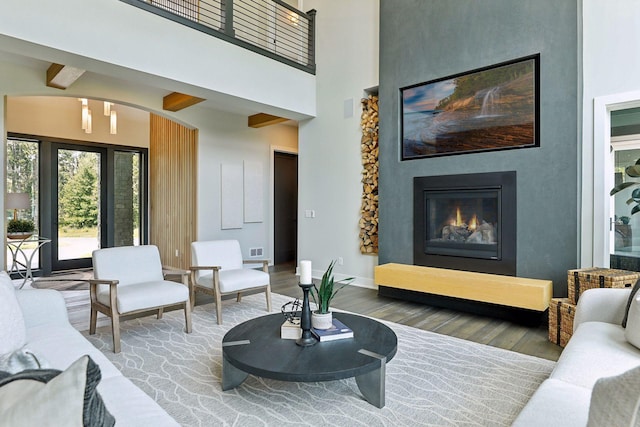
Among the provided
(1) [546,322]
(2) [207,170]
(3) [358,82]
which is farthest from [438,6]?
(2) [207,170]

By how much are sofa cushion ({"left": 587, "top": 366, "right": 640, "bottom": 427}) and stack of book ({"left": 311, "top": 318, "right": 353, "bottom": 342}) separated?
1.48m

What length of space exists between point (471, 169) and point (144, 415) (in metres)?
3.93

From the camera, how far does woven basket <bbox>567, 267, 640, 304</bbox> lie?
285 cm

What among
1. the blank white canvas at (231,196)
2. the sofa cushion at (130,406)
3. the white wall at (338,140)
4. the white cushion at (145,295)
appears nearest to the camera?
the sofa cushion at (130,406)

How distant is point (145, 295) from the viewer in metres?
2.98

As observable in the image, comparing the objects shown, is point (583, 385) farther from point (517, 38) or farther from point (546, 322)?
point (517, 38)

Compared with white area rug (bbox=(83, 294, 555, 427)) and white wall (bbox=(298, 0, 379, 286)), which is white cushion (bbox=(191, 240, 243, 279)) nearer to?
white area rug (bbox=(83, 294, 555, 427))

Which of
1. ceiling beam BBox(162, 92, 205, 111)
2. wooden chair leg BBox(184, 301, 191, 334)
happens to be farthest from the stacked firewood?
wooden chair leg BBox(184, 301, 191, 334)

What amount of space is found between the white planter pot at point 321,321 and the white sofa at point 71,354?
1.08 meters

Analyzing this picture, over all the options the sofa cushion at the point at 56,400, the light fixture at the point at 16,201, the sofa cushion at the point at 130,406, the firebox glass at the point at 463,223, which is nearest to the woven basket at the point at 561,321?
the firebox glass at the point at 463,223

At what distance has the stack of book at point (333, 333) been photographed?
7.21ft

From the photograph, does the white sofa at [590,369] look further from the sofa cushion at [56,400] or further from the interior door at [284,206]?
the interior door at [284,206]

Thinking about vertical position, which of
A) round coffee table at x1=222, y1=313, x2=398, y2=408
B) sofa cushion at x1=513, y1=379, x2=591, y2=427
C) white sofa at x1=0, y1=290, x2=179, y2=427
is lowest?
round coffee table at x1=222, y1=313, x2=398, y2=408

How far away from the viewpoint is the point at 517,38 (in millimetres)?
3814
